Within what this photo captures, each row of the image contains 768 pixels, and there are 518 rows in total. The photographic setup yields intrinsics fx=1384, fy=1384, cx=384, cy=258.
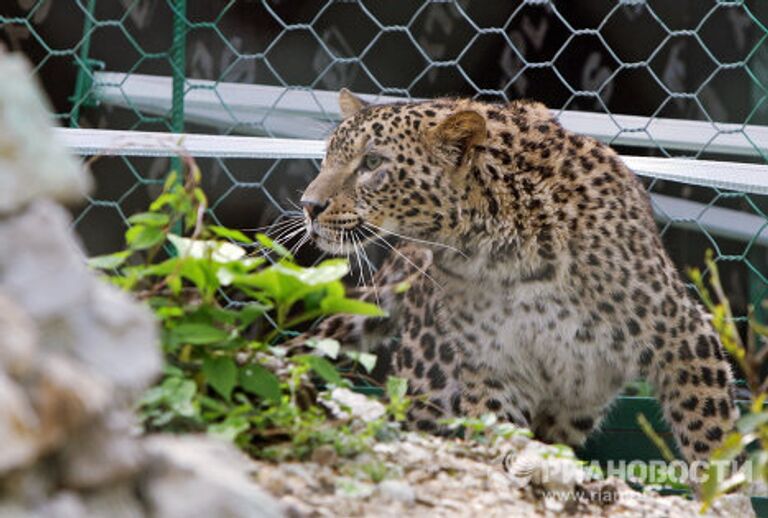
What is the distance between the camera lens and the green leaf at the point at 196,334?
175 centimetres

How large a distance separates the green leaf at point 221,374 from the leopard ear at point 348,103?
1.30 m

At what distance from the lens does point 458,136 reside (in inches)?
108

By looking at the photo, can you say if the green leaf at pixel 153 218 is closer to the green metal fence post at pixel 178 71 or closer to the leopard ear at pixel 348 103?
the leopard ear at pixel 348 103

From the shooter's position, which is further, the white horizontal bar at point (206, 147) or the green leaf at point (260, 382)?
the white horizontal bar at point (206, 147)

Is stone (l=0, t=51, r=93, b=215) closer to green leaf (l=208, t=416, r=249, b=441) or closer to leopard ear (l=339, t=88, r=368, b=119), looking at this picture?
green leaf (l=208, t=416, r=249, b=441)

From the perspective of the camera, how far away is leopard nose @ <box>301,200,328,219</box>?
106 inches

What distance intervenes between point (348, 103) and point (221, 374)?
4.45 ft

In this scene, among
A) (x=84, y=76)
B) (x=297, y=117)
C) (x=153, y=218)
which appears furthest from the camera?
(x=84, y=76)

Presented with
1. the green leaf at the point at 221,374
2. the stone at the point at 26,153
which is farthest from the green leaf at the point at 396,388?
the stone at the point at 26,153

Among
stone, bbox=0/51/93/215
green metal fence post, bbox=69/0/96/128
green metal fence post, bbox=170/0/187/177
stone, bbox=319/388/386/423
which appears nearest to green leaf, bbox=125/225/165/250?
stone, bbox=319/388/386/423

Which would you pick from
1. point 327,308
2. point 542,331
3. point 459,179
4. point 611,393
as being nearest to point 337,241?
point 459,179

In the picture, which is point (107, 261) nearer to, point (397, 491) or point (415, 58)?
point (397, 491)

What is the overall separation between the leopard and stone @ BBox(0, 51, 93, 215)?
142 centimetres

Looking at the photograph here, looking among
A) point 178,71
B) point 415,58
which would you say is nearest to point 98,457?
point 178,71
